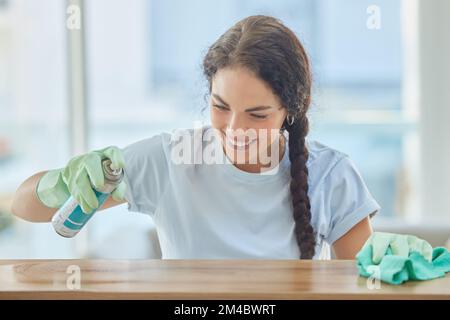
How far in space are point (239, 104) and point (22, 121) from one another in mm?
1280

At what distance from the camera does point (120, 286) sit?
3.50 ft

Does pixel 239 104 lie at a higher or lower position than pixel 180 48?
lower

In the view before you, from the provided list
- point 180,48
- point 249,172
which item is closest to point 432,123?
point 180,48

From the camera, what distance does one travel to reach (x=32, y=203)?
1353mm

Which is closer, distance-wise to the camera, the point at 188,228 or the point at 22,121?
the point at 188,228

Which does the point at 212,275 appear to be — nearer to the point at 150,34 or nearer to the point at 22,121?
the point at 150,34

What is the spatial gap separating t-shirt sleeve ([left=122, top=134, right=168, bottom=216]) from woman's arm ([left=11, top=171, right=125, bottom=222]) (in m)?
0.04

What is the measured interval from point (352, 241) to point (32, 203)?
1.84 feet

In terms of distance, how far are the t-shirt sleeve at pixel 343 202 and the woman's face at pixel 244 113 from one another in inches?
4.7

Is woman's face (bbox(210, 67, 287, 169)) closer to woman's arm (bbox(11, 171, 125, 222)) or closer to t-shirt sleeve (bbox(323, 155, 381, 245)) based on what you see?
t-shirt sleeve (bbox(323, 155, 381, 245))

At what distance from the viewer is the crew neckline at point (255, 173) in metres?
1.36

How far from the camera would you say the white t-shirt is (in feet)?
4.45
